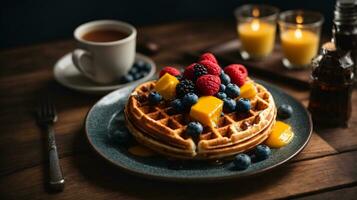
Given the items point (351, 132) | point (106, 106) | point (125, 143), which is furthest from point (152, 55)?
point (351, 132)

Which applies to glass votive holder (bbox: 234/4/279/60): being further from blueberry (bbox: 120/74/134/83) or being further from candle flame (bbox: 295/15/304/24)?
blueberry (bbox: 120/74/134/83)

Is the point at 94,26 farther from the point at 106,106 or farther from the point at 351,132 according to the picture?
the point at 351,132

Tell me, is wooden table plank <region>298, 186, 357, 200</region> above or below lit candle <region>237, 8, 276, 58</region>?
below

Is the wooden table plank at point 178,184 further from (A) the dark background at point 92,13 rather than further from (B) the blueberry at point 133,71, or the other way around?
(A) the dark background at point 92,13

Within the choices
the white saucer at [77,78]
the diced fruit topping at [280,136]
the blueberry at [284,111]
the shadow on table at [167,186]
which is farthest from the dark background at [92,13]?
the shadow on table at [167,186]

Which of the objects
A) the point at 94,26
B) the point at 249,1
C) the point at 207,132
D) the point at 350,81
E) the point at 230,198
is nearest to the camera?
the point at 230,198

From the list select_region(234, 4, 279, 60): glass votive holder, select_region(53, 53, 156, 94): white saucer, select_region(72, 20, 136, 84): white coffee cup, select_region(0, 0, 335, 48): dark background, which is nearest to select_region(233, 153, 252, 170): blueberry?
select_region(53, 53, 156, 94): white saucer
